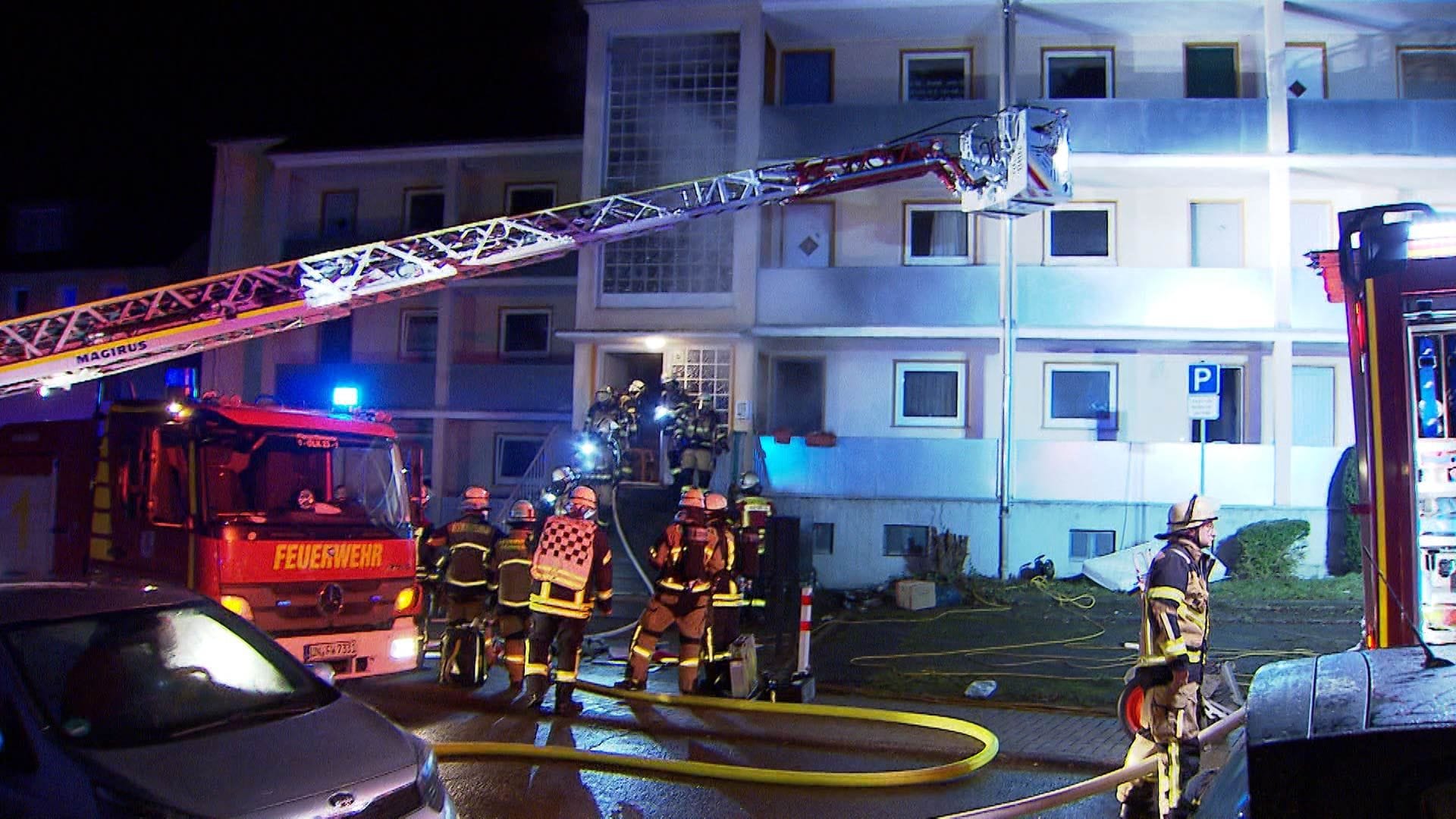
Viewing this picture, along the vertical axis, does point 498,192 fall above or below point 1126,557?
above

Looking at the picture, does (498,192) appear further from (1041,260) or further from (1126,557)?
(1126,557)

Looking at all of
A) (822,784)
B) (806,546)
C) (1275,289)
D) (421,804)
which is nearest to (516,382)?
(806,546)

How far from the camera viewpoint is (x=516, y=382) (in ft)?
72.7

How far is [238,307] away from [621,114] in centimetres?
1025

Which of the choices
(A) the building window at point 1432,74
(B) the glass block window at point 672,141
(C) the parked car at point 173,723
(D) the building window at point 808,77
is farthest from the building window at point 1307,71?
(C) the parked car at point 173,723

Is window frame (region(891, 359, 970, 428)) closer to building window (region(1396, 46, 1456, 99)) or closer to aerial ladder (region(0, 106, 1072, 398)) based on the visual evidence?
aerial ladder (region(0, 106, 1072, 398))

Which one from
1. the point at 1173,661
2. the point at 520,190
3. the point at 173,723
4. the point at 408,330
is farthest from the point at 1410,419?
the point at 408,330

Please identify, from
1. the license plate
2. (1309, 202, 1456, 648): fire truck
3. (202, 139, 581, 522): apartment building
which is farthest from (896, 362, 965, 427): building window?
(1309, 202, 1456, 648): fire truck

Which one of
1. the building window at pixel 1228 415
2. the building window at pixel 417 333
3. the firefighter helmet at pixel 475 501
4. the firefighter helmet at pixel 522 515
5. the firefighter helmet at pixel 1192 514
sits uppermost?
the building window at pixel 417 333

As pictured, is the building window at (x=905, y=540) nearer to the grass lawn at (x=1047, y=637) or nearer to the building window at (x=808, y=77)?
the grass lawn at (x=1047, y=637)

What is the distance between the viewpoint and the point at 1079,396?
61.0 feet

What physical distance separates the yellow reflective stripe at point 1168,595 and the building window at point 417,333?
1975 cm

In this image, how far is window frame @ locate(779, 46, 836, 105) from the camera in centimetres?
1958

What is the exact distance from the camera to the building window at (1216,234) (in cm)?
1836
